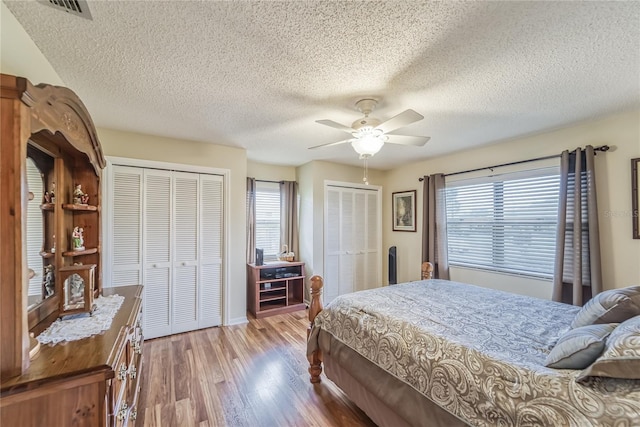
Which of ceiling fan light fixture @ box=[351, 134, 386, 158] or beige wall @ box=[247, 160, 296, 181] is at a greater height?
beige wall @ box=[247, 160, 296, 181]

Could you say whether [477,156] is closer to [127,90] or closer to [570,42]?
[570,42]

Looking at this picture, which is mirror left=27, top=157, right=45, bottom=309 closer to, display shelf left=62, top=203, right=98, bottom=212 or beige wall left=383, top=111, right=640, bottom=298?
display shelf left=62, top=203, right=98, bottom=212

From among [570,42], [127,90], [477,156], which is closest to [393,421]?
[570,42]

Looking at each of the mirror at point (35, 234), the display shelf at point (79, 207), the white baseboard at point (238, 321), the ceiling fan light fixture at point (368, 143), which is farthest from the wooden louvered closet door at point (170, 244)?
the ceiling fan light fixture at point (368, 143)

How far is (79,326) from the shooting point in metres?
1.37

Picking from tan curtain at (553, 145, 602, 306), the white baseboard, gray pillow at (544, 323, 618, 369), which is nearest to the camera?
gray pillow at (544, 323, 618, 369)

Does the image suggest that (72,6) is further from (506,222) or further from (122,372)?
(506,222)

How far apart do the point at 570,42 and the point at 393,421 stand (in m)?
2.45

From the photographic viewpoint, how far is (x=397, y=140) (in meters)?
2.34

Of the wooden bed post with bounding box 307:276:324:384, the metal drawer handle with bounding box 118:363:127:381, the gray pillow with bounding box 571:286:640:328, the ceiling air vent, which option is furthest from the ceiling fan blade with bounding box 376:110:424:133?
the metal drawer handle with bounding box 118:363:127:381

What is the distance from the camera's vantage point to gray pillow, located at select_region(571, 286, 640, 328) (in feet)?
4.52

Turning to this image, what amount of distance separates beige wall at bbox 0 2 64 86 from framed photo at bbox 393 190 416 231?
14.7ft

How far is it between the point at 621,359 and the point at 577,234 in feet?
7.08

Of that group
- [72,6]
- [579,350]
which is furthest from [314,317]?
[72,6]
